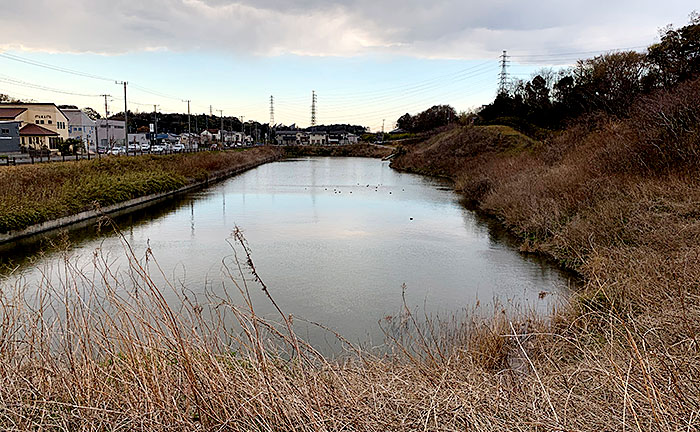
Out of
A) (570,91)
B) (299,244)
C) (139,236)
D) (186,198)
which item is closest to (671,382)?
(299,244)

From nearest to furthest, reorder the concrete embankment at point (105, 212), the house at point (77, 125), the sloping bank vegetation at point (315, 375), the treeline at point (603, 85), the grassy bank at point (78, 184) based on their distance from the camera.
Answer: the sloping bank vegetation at point (315, 375)
the concrete embankment at point (105, 212)
the grassy bank at point (78, 184)
the treeline at point (603, 85)
the house at point (77, 125)

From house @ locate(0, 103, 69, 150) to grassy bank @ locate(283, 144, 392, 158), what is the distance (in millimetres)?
30793

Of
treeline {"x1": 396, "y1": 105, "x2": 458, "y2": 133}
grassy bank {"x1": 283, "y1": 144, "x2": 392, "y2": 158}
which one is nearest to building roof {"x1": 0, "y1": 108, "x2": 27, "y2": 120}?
grassy bank {"x1": 283, "y1": 144, "x2": 392, "y2": 158}

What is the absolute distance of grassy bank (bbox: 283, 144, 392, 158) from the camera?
69.9m

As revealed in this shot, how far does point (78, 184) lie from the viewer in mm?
17156

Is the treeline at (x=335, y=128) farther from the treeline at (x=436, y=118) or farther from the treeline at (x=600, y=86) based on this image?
the treeline at (x=600, y=86)

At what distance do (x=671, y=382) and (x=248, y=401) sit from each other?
6.35ft

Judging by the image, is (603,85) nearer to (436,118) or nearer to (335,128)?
(436,118)

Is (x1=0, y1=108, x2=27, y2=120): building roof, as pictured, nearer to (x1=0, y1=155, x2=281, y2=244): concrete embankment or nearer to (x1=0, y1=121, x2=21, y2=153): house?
(x1=0, y1=121, x2=21, y2=153): house

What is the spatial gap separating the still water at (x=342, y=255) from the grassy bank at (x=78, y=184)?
1014mm

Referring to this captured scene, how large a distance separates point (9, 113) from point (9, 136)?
7701mm

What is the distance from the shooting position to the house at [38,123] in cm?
4021

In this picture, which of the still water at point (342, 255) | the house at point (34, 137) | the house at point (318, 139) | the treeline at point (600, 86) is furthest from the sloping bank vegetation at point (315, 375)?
the house at point (318, 139)

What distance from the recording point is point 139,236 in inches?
534
